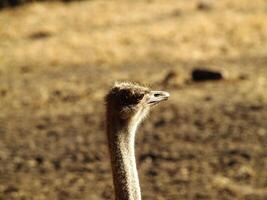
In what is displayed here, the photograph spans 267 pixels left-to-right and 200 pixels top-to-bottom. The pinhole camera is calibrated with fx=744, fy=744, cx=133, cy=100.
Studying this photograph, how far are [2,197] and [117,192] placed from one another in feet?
10.6

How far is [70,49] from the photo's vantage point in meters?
14.5

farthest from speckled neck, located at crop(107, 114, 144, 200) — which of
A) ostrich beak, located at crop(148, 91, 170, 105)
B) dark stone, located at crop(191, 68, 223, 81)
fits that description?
dark stone, located at crop(191, 68, 223, 81)

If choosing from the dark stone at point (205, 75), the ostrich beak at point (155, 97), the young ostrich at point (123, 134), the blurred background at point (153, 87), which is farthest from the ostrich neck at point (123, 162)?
the dark stone at point (205, 75)

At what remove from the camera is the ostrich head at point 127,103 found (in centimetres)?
322

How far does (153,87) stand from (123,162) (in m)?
7.37

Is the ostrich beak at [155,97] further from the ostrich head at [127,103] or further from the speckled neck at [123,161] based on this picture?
the speckled neck at [123,161]

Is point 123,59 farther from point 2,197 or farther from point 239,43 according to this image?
point 2,197

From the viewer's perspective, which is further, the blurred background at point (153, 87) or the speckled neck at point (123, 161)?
the blurred background at point (153, 87)

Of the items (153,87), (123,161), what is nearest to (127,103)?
(123,161)

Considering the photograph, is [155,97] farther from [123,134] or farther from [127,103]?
[123,134]

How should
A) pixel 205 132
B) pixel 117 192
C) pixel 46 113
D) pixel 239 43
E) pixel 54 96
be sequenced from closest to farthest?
pixel 117 192
pixel 205 132
pixel 46 113
pixel 54 96
pixel 239 43

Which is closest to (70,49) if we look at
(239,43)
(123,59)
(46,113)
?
(123,59)

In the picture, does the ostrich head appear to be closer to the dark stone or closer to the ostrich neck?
the ostrich neck

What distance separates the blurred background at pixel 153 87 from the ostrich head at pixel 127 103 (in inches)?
106
